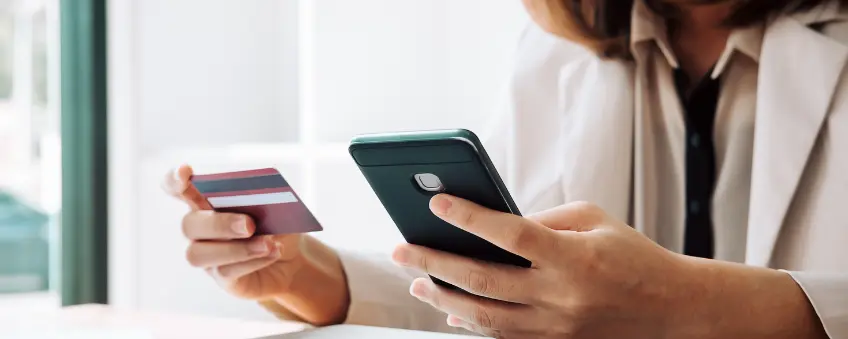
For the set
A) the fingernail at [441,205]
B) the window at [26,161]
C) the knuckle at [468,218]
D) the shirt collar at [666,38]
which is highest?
the shirt collar at [666,38]

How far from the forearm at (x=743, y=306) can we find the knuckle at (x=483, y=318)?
13 cm

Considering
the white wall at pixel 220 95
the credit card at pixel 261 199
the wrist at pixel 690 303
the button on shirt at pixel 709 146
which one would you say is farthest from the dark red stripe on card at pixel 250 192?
the white wall at pixel 220 95


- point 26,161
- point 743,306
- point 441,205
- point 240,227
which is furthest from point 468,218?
point 26,161

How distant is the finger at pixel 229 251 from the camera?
887mm

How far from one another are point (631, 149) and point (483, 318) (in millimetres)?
478

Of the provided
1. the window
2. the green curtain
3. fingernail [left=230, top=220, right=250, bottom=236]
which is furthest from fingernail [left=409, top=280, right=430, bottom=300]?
the window

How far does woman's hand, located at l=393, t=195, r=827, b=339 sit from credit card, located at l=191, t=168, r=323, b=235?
17cm

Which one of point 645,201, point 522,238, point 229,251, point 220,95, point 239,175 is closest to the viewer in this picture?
point 522,238

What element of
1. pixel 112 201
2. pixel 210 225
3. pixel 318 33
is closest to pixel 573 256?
pixel 210 225

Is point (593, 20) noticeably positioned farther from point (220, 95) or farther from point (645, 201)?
point (220, 95)

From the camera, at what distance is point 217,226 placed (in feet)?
2.86

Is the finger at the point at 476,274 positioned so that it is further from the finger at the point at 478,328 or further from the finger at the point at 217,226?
the finger at the point at 217,226

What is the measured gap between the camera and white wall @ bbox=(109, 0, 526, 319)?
5.47 ft

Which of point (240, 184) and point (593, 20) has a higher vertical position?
point (593, 20)
